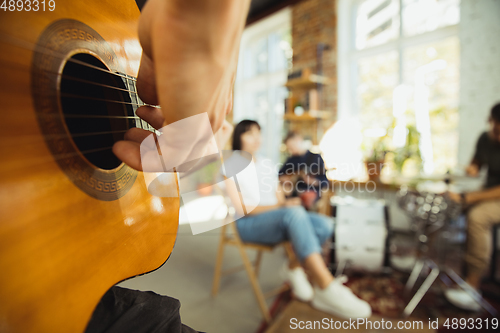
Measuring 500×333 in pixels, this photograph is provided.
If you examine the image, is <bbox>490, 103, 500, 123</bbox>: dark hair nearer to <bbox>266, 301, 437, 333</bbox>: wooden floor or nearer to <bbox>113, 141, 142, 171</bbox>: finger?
<bbox>266, 301, 437, 333</bbox>: wooden floor

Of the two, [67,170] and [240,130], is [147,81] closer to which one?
[67,170]

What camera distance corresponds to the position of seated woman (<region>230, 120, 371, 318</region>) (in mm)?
1148

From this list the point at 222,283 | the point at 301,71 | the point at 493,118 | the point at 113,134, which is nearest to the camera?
the point at 113,134

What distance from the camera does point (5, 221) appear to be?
0.15 m

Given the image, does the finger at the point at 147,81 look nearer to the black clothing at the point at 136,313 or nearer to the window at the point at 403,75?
the black clothing at the point at 136,313

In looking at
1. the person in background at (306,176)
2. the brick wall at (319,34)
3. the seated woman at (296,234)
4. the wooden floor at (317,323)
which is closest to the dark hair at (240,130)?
the seated woman at (296,234)

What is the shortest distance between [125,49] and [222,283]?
1550 mm

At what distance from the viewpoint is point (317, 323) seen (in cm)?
126

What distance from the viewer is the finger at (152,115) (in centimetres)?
23

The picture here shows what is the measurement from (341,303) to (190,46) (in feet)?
4.17

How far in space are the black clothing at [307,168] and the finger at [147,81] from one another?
154 cm

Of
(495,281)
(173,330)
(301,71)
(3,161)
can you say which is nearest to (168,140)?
(3,161)

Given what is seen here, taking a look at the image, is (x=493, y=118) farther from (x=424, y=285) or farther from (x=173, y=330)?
(x=173, y=330)

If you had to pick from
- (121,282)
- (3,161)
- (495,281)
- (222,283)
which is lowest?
(495,281)
